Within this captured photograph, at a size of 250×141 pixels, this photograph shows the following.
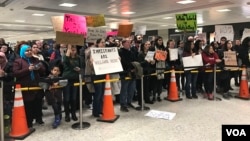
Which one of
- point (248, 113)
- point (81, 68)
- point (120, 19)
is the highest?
point (120, 19)

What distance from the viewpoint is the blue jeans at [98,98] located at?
4.54 metres

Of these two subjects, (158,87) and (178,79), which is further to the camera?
(178,79)

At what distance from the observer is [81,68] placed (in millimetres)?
4547

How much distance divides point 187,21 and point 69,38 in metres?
3.41

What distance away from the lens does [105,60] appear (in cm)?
445

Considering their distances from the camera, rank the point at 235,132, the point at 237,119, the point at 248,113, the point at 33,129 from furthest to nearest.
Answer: the point at 248,113 → the point at 237,119 → the point at 33,129 → the point at 235,132

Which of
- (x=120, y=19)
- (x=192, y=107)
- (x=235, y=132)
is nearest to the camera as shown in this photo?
(x=235, y=132)

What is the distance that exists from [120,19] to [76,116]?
334 inches

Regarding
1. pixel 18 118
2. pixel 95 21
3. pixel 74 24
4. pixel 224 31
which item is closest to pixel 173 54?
pixel 224 31

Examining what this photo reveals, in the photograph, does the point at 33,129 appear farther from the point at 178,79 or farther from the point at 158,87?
the point at 178,79

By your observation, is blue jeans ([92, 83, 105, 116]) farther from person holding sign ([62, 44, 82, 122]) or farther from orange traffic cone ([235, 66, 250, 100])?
orange traffic cone ([235, 66, 250, 100])

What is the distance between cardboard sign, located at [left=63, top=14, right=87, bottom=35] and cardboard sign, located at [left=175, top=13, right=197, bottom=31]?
2.74 meters

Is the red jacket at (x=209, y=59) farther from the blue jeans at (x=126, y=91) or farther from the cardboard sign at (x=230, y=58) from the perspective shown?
the blue jeans at (x=126, y=91)

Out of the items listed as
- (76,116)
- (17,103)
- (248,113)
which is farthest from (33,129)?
(248,113)
